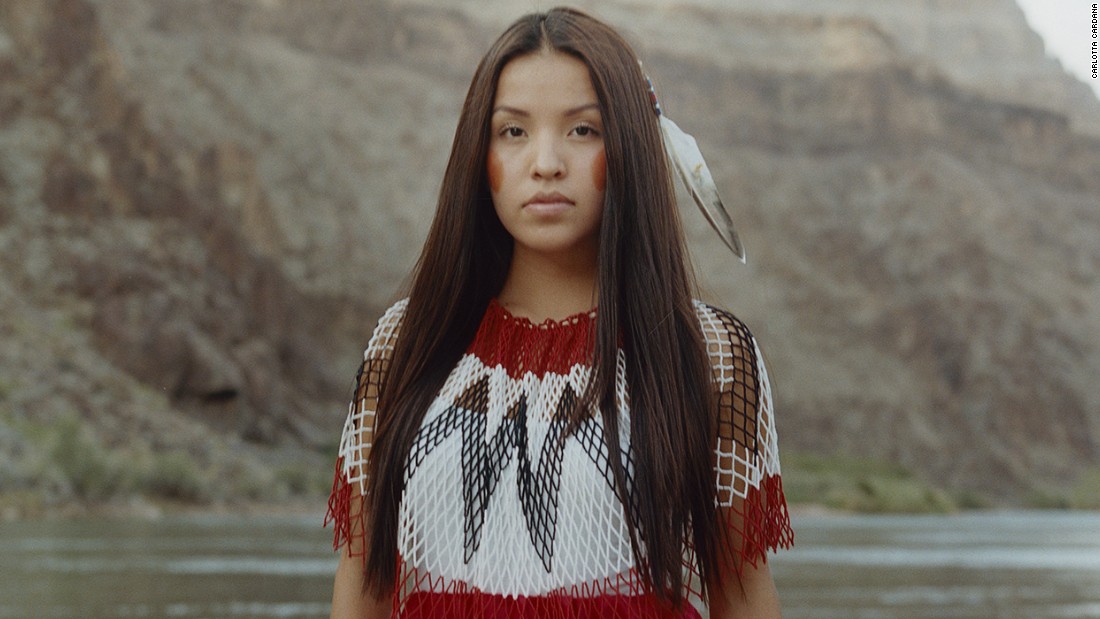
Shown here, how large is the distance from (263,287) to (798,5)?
98.8ft

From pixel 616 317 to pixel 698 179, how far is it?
0.66 ft

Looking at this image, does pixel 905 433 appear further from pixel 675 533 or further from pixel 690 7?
pixel 675 533

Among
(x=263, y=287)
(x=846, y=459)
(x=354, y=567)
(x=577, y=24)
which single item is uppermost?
(x=577, y=24)

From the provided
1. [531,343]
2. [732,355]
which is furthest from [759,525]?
[531,343]

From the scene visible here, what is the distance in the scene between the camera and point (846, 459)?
A: 186 feet

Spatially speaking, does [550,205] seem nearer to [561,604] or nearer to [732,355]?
[732,355]

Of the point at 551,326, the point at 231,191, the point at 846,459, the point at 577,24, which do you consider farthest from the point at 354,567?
the point at 846,459

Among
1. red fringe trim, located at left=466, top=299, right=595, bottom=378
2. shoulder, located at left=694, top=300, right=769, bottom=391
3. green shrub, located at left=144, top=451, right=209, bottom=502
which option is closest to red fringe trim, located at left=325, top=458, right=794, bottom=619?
shoulder, located at left=694, top=300, right=769, bottom=391

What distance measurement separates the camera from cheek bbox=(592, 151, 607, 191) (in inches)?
60.6

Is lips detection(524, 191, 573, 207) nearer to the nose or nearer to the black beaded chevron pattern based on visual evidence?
the nose

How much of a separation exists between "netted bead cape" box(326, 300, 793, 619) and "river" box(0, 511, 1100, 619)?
11.9 metres

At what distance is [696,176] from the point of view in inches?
64.1

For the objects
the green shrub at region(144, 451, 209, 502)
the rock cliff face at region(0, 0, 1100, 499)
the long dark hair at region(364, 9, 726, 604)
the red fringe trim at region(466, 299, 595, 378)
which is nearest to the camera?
the long dark hair at region(364, 9, 726, 604)

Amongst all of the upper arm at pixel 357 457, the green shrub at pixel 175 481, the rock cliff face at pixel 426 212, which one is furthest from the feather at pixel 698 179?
the rock cliff face at pixel 426 212
